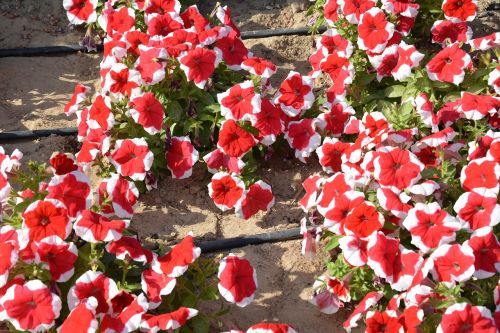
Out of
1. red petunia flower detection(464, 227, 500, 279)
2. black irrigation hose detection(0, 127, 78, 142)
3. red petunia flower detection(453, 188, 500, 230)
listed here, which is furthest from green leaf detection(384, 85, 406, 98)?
black irrigation hose detection(0, 127, 78, 142)

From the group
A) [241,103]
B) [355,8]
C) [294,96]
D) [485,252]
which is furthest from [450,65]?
[485,252]

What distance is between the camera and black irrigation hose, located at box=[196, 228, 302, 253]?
339 centimetres

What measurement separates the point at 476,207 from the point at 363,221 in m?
0.45

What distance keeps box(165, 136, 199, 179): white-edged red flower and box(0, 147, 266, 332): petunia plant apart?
49 cm

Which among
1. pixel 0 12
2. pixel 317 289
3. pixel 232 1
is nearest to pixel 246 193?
pixel 317 289

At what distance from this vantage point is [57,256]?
2.70 metres

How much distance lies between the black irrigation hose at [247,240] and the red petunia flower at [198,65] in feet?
2.49

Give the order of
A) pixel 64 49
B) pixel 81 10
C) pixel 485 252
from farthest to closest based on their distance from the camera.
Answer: pixel 64 49 → pixel 81 10 → pixel 485 252

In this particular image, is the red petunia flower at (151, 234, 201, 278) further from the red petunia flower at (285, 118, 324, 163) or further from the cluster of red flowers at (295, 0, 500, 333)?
the red petunia flower at (285, 118, 324, 163)

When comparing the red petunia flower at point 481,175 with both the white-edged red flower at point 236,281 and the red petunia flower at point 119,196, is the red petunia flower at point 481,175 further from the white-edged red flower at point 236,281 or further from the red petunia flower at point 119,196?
the red petunia flower at point 119,196

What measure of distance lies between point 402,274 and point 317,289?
1.45 ft

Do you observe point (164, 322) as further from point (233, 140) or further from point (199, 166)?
point (199, 166)

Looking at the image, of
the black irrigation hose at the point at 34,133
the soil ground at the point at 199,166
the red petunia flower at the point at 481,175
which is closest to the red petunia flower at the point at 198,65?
the soil ground at the point at 199,166

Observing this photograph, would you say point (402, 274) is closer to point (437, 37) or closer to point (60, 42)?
point (437, 37)
